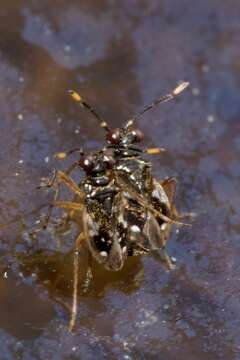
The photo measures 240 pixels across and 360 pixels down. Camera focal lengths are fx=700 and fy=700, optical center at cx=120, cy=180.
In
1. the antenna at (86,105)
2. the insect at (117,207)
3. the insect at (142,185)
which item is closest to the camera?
the insect at (117,207)

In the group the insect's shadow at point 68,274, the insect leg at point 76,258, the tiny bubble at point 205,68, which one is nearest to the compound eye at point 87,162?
the insect leg at point 76,258

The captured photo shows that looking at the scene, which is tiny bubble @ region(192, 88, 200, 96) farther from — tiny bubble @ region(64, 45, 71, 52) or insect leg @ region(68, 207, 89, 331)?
insect leg @ region(68, 207, 89, 331)

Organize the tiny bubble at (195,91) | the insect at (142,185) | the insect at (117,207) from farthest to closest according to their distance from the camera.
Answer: the tiny bubble at (195,91), the insect at (142,185), the insect at (117,207)

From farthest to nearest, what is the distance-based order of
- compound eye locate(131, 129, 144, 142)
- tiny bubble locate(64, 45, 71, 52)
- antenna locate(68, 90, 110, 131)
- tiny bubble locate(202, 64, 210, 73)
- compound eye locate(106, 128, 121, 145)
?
tiny bubble locate(202, 64, 210, 73), tiny bubble locate(64, 45, 71, 52), antenna locate(68, 90, 110, 131), compound eye locate(131, 129, 144, 142), compound eye locate(106, 128, 121, 145)

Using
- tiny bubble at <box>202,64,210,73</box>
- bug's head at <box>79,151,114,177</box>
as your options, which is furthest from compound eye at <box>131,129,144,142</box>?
tiny bubble at <box>202,64,210,73</box>

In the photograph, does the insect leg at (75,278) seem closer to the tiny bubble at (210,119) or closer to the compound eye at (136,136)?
the compound eye at (136,136)

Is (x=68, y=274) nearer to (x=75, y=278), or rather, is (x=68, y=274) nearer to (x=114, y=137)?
(x=75, y=278)
